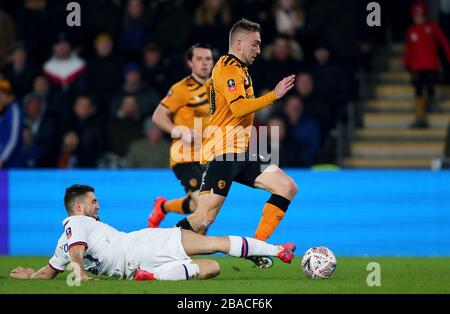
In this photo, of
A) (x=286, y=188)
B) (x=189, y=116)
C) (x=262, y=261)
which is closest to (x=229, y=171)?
(x=286, y=188)

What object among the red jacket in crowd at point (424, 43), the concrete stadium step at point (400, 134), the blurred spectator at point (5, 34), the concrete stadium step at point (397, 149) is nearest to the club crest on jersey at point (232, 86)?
the concrete stadium step at point (397, 149)

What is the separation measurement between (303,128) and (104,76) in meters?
3.21

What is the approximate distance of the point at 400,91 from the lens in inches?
733

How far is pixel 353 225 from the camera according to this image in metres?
14.8

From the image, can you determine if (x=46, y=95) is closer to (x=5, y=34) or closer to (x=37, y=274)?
(x=5, y=34)

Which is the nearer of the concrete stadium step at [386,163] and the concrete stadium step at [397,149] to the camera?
the concrete stadium step at [386,163]

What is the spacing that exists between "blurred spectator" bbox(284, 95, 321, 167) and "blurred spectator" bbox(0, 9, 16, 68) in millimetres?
4970

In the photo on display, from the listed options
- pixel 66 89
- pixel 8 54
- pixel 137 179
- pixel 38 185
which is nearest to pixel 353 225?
pixel 137 179

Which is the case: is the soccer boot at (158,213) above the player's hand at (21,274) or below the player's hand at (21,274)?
above

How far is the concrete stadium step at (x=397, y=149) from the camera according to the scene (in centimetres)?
1745

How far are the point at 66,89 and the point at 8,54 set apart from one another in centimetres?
187

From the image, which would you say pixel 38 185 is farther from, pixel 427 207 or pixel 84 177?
pixel 427 207

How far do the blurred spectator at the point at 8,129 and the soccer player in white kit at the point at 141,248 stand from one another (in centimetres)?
591

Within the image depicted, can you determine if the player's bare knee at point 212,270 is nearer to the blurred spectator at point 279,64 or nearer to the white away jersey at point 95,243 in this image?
the white away jersey at point 95,243
